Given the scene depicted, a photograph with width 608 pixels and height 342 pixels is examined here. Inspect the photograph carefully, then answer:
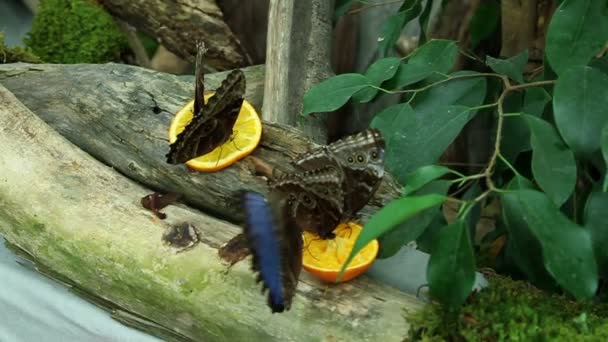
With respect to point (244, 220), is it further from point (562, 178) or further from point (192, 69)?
point (192, 69)

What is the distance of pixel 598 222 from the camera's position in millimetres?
1488

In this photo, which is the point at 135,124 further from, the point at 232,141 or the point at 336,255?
the point at 336,255

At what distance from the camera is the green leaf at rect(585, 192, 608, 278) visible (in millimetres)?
1474

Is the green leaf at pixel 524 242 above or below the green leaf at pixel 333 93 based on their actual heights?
below

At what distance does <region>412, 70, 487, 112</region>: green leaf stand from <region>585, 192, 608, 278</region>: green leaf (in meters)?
0.36

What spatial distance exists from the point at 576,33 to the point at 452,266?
1.91 ft

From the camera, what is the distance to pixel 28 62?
96.0 inches

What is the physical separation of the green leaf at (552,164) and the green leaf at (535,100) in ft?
0.82

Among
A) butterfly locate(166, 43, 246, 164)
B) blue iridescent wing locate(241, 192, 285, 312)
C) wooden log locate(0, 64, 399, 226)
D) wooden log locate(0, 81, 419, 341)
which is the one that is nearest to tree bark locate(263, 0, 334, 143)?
wooden log locate(0, 64, 399, 226)

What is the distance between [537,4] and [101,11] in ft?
5.83

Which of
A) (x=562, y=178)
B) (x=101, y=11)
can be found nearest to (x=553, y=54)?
(x=562, y=178)

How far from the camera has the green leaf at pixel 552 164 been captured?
1.39m

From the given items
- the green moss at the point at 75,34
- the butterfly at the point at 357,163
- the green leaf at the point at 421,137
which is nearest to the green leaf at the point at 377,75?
the green leaf at the point at 421,137

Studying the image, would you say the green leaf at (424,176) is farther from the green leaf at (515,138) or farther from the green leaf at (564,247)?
the green leaf at (515,138)
